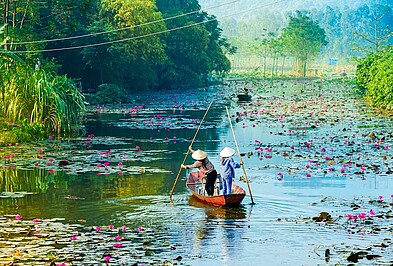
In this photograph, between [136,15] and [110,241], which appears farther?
[136,15]

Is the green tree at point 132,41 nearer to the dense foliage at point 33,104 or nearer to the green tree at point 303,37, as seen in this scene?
the dense foliage at point 33,104

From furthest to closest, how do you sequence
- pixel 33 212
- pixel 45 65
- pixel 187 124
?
pixel 45 65
pixel 187 124
pixel 33 212

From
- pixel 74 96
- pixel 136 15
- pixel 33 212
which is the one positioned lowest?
pixel 33 212

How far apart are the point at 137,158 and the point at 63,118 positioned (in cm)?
675

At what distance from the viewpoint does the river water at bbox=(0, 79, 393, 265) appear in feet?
46.7

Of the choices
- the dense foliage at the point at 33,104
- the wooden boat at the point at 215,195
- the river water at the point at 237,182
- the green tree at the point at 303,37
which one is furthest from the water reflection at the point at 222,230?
the green tree at the point at 303,37

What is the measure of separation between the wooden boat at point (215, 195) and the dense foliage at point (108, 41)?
25.5 metres

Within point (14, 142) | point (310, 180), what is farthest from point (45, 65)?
point (310, 180)

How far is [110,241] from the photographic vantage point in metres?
14.1

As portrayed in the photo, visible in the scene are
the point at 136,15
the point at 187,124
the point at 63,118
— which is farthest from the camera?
the point at 136,15

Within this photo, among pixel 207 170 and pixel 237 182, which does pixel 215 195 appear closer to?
pixel 207 170

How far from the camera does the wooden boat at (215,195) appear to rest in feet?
56.6

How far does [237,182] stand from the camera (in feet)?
69.2

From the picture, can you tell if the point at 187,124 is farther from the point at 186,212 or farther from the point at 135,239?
the point at 135,239
